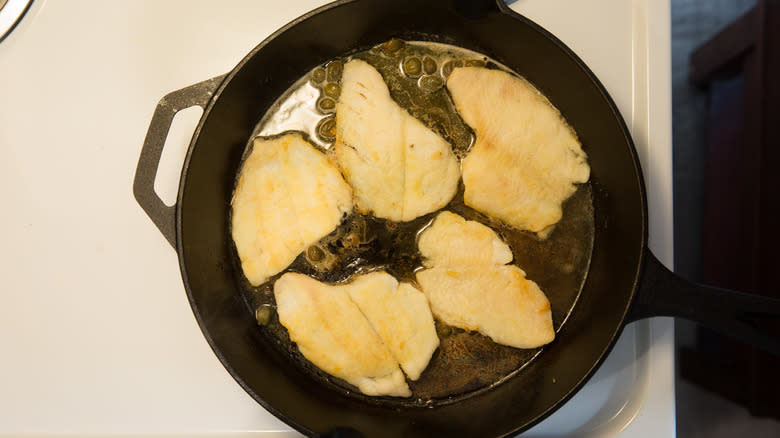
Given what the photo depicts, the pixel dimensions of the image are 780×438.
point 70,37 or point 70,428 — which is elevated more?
point 70,37

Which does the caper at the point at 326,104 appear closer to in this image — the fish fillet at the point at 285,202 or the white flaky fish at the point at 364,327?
the fish fillet at the point at 285,202

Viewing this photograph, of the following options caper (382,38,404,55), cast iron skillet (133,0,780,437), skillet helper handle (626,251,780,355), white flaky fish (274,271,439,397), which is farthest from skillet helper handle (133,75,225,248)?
skillet helper handle (626,251,780,355)

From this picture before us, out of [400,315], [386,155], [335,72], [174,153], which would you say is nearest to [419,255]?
[400,315]

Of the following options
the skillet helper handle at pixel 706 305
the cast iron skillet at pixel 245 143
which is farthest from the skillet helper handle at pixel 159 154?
the skillet helper handle at pixel 706 305

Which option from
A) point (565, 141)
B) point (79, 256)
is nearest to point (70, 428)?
point (79, 256)

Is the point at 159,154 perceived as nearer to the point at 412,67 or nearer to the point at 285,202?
the point at 285,202

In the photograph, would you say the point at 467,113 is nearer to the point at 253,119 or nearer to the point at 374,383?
the point at 253,119

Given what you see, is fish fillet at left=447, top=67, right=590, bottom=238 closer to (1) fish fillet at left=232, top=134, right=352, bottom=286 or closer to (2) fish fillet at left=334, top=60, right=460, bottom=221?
(2) fish fillet at left=334, top=60, right=460, bottom=221
